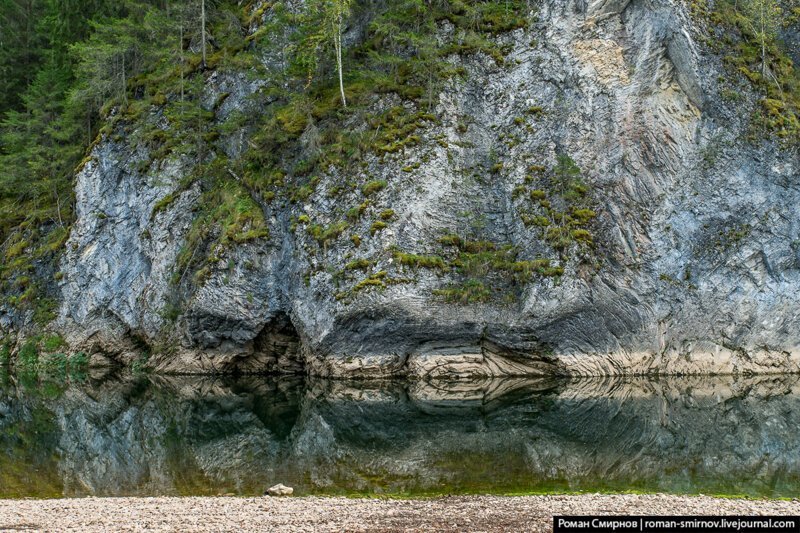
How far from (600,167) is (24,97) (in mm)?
38250

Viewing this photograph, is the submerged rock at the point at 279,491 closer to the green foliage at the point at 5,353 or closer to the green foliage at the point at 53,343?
the green foliage at the point at 53,343

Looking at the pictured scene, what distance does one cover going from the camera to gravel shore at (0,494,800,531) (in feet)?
34.9

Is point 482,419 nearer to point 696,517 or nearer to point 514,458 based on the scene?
point 514,458

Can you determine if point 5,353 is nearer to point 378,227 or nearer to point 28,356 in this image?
point 28,356

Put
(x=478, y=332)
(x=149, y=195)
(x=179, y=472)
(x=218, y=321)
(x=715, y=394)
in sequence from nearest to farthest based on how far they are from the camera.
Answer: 1. (x=179, y=472)
2. (x=715, y=394)
3. (x=478, y=332)
4. (x=218, y=321)
5. (x=149, y=195)

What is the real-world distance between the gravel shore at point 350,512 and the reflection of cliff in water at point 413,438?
1.53 meters

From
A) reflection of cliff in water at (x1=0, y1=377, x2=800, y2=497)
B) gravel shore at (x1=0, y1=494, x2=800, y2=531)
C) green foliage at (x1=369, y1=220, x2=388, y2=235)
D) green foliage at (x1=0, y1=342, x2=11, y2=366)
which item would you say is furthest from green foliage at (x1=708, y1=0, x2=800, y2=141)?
green foliage at (x1=0, y1=342, x2=11, y2=366)

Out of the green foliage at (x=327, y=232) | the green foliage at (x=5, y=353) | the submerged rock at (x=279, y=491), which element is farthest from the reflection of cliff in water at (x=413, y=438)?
the green foliage at (x=5, y=353)

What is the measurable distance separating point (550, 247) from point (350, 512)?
66.7 ft

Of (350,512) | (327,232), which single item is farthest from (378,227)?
(350,512)

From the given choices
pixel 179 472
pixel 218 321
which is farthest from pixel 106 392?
pixel 179 472

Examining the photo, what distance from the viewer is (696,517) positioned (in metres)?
A: 9.82

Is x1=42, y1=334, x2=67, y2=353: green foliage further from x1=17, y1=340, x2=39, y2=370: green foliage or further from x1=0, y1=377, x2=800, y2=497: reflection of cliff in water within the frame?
x1=0, y1=377, x2=800, y2=497: reflection of cliff in water

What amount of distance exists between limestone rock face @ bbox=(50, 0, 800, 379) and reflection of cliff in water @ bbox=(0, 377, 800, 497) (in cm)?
182
